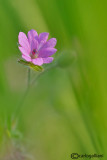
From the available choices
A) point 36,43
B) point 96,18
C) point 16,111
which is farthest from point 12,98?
point 96,18

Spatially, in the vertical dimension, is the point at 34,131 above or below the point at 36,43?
below

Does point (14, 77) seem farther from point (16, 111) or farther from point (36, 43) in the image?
point (36, 43)

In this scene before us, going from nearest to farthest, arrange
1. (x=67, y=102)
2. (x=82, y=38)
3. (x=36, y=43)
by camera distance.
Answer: (x=36, y=43) → (x=82, y=38) → (x=67, y=102)

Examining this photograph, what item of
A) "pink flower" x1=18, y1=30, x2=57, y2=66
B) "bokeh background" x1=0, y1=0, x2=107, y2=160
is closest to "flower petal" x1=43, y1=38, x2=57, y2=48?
"pink flower" x1=18, y1=30, x2=57, y2=66

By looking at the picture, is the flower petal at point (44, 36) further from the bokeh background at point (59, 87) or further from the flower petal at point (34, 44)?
the bokeh background at point (59, 87)

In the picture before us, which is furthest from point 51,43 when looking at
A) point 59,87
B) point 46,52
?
point 59,87

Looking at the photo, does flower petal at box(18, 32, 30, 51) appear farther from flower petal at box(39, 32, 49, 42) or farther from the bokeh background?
the bokeh background

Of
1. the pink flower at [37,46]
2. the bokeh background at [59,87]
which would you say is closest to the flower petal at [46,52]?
the pink flower at [37,46]
